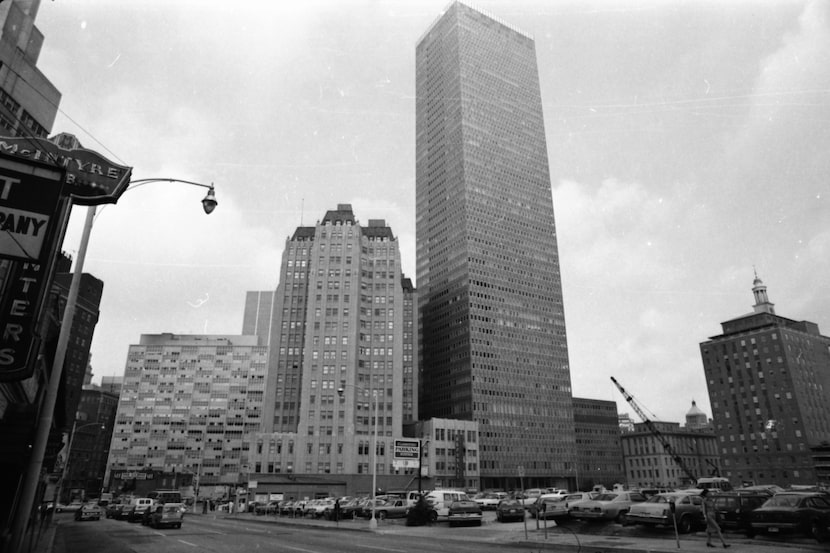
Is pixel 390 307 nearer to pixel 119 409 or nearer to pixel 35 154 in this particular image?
pixel 119 409

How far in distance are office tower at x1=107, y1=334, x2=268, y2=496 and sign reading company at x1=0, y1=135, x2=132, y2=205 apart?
134 meters

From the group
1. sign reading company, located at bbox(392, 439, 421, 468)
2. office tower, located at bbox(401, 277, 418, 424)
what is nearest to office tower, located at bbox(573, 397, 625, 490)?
office tower, located at bbox(401, 277, 418, 424)

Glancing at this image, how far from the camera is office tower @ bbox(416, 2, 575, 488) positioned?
15788 centimetres

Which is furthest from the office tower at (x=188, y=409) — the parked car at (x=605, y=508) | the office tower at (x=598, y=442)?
the parked car at (x=605, y=508)

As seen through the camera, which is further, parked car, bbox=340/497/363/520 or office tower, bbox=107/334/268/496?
office tower, bbox=107/334/268/496

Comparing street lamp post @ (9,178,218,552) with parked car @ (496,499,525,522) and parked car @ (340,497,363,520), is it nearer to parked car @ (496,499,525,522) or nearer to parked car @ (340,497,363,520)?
parked car @ (496,499,525,522)

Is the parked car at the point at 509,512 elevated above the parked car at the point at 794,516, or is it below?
below

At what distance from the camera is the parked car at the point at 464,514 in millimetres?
30798

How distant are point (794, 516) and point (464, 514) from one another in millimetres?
17347

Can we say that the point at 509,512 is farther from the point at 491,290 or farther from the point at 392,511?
the point at 491,290

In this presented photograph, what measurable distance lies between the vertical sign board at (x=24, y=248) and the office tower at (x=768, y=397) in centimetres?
17383

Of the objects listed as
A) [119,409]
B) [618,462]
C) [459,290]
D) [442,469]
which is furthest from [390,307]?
[618,462]

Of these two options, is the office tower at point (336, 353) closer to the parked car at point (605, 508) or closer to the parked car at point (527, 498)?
the parked car at point (527, 498)

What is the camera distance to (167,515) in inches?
1305
